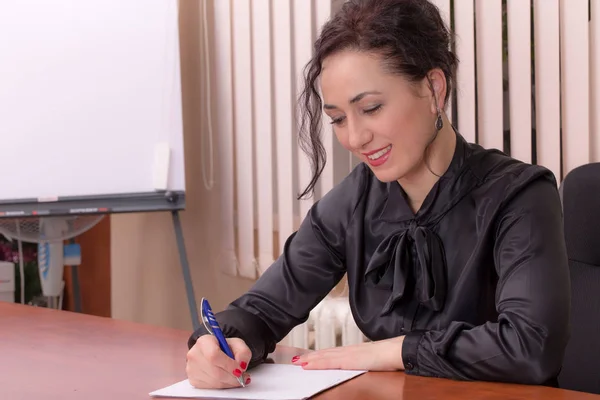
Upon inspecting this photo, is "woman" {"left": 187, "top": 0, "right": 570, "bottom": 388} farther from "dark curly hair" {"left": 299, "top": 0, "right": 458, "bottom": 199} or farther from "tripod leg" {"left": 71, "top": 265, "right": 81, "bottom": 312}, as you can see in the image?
"tripod leg" {"left": 71, "top": 265, "right": 81, "bottom": 312}

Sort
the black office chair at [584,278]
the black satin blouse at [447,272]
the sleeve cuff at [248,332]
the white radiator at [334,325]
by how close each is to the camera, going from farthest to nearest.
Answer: the white radiator at [334,325], the black office chair at [584,278], the sleeve cuff at [248,332], the black satin blouse at [447,272]

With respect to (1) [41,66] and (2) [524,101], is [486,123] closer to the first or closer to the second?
(2) [524,101]

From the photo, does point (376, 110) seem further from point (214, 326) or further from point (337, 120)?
point (214, 326)

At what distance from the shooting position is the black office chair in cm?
137

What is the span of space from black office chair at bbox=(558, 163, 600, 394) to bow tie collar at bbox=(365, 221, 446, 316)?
260mm

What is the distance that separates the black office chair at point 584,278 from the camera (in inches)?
53.8

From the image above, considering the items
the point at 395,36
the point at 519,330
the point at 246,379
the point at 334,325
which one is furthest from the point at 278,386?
the point at 334,325

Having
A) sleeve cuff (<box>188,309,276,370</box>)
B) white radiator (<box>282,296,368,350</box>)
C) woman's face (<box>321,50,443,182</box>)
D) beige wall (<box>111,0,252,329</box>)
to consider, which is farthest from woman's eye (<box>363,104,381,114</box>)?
beige wall (<box>111,0,252,329</box>)

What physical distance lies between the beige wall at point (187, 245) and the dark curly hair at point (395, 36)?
1.43 metres

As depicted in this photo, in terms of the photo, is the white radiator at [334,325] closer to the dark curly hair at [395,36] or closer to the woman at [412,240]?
the woman at [412,240]

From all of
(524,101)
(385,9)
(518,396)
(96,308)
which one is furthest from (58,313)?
(96,308)

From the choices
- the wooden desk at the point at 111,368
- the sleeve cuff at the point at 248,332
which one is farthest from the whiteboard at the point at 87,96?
the sleeve cuff at the point at 248,332

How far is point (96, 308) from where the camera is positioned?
2.99 metres

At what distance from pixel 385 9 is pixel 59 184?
1.39 m
